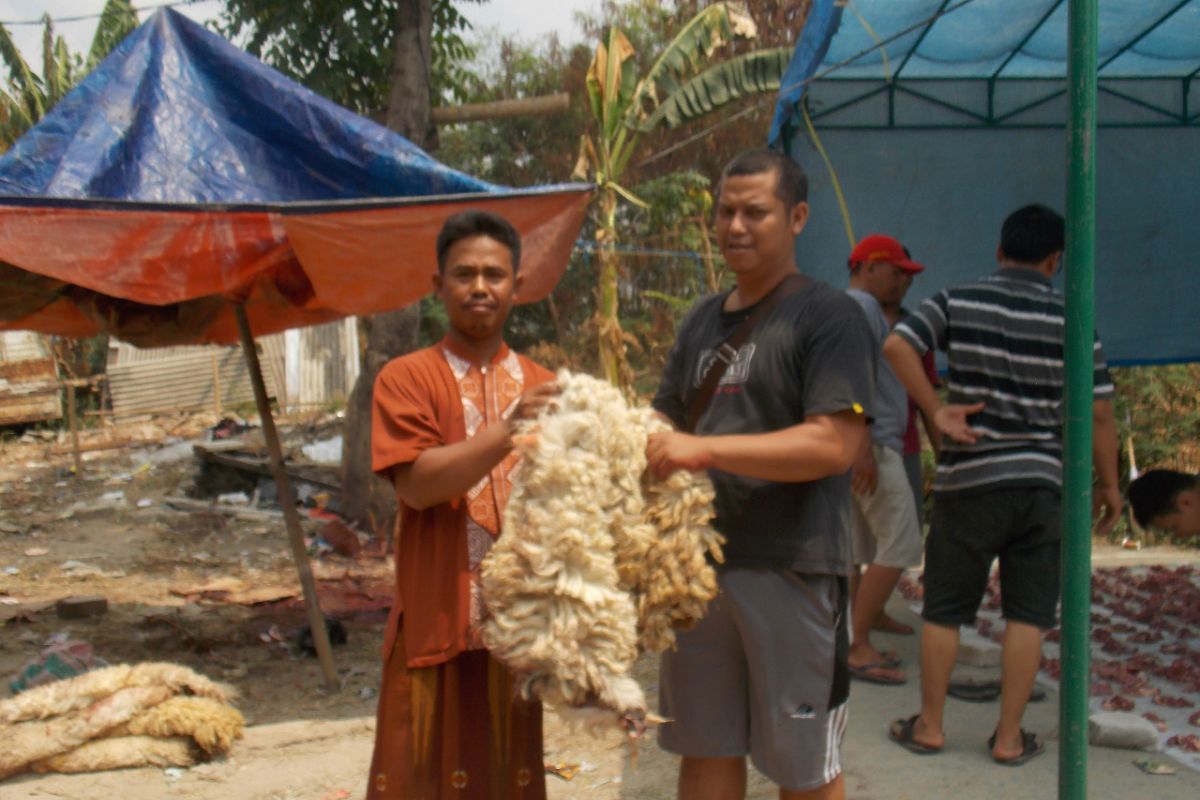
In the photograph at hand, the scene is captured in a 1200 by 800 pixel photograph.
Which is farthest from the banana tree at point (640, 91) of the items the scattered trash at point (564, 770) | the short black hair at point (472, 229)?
the short black hair at point (472, 229)

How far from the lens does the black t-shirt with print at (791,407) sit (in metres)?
2.39

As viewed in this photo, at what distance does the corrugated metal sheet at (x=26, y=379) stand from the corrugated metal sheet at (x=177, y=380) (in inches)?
42.8

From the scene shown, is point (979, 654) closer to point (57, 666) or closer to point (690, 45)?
point (57, 666)

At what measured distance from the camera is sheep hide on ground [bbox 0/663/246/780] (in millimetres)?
4484

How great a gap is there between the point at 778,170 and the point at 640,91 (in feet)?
28.1

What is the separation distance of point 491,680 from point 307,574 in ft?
10.5

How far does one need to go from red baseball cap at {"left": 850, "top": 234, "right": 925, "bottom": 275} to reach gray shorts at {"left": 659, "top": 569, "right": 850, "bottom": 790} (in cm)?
267

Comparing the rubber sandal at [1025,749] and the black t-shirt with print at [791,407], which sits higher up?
the black t-shirt with print at [791,407]

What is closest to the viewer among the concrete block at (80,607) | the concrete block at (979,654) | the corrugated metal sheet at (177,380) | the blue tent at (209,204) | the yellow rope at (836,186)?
the blue tent at (209,204)

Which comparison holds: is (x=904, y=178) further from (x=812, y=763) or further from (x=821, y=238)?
(x=812, y=763)

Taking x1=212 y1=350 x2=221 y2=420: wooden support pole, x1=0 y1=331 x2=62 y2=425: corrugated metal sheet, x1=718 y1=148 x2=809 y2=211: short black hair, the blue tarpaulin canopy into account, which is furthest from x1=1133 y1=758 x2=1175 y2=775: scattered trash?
x1=0 y1=331 x2=62 y2=425: corrugated metal sheet

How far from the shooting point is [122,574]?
8461 mm

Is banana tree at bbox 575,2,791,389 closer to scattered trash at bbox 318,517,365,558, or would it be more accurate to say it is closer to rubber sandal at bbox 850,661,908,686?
scattered trash at bbox 318,517,365,558

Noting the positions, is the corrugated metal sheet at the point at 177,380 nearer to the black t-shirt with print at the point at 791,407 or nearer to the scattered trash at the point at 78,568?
the scattered trash at the point at 78,568
